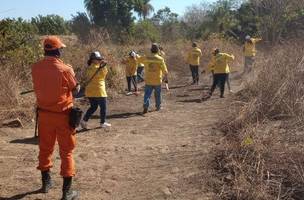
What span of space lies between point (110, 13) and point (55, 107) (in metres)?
42.4

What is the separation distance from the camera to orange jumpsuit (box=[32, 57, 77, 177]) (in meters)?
6.41

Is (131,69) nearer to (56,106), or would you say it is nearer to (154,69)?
(154,69)


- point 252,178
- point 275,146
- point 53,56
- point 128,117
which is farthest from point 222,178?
point 128,117

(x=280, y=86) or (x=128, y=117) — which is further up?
(x=280, y=86)

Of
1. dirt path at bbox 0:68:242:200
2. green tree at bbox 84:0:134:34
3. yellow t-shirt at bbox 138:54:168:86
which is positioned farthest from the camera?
green tree at bbox 84:0:134:34

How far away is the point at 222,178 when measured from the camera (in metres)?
7.01

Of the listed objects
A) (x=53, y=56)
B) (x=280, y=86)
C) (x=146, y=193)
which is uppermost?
(x=53, y=56)

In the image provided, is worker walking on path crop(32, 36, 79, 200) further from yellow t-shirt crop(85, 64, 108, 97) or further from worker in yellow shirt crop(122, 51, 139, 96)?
worker in yellow shirt crop(122, 51, 139, 96)

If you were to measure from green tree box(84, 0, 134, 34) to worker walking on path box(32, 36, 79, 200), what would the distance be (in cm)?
4145

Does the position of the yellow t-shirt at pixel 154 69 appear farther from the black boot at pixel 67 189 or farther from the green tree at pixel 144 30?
the green tree at pixel 144 30

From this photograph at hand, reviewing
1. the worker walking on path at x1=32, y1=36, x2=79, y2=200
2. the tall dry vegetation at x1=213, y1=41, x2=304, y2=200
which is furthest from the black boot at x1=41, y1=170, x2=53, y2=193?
the tall dry vegetation at x1=213, y1=41, x2=304, y2=200

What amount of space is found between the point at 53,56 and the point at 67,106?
621 mm

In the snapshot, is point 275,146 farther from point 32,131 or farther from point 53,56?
point 32,131

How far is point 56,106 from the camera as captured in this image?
6.41 meters
